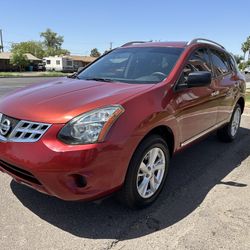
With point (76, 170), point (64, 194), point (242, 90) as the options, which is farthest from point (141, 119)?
point (242, 90)

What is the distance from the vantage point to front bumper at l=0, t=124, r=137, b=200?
2607 millimetres

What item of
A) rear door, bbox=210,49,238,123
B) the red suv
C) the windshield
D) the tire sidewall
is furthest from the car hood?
rear door, bbox=210,49,238,123

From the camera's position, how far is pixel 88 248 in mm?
2666

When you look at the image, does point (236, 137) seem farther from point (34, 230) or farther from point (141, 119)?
point (34, 230)

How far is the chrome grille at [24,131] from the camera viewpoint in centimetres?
272

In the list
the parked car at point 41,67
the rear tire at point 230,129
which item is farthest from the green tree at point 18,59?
the rear tire at point 230,129

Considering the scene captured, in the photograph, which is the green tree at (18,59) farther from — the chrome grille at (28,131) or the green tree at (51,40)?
the chrome grille at (28,131)

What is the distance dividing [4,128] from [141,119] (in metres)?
1.30

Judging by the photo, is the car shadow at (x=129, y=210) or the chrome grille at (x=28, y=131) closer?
the chrome grille at (x=28, y=131)

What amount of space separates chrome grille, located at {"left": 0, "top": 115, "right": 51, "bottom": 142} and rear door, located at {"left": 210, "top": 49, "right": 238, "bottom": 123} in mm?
2852

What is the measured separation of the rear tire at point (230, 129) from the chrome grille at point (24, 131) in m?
3.82

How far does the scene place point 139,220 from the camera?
3.12 m

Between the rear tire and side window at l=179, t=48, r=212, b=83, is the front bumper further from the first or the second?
the rear tire

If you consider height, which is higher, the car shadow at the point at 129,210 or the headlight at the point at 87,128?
the headlight at the point at 87,128
